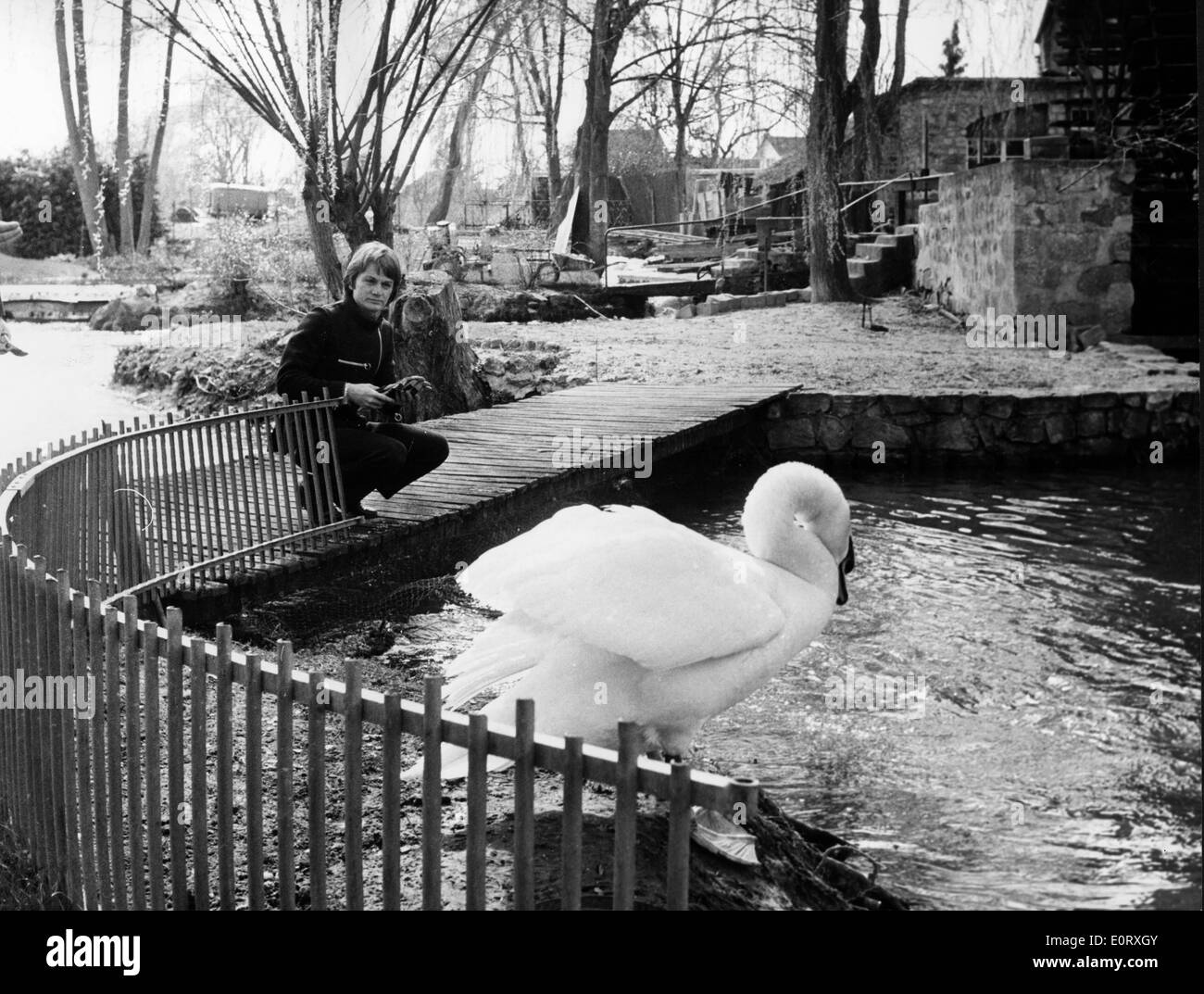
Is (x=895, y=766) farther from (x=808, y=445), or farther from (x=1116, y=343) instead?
(x=1116, y=343)

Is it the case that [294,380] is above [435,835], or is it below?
above

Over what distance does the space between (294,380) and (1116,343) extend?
4018 millimetres

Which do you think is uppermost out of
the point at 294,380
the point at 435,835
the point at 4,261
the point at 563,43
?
the point at 563,43

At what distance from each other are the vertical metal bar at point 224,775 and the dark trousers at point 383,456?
7.15 ft

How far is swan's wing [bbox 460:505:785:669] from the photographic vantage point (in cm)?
214

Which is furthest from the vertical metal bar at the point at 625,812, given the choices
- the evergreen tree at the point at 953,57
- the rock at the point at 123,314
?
the evergreen tree at the point at 953,57

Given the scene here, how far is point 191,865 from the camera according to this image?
83.2 inches

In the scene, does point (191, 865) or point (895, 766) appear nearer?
point (191, 865)

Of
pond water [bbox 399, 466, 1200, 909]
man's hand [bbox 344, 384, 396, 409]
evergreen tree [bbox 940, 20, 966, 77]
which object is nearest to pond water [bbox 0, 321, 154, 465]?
man's hand [bbox 344, 384, 396, 409]

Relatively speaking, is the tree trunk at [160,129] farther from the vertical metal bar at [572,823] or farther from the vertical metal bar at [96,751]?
the vertical metal bar at [572,823]
